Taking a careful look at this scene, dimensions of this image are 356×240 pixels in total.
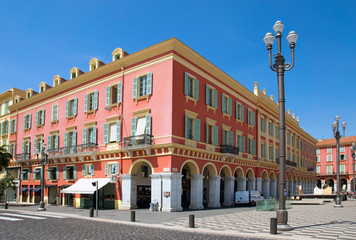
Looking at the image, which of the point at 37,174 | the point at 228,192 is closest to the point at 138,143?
the point at 228,192

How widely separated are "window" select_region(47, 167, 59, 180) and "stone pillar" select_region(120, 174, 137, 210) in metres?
10.5

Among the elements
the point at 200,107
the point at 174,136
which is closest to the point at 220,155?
the point at 200,107

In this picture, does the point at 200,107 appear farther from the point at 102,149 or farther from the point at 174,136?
the point at 102,149

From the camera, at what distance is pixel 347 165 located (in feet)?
253

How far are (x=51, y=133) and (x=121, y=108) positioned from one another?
11.4 metres

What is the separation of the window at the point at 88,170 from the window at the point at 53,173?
4.68 metres

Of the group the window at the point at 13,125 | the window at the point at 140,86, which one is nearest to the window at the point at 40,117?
the window at the point at 13,125

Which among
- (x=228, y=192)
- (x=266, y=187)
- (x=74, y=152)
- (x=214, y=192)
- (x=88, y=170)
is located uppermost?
(x=74, y=152)

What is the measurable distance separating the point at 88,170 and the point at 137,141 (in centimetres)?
745

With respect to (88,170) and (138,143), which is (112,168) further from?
(138,143)

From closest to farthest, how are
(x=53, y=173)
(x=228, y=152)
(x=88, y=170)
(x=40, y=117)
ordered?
(x=88, y=170), (x=228, y=152), (x=53, y=173), (x=40, y=117)

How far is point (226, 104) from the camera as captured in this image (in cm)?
3353

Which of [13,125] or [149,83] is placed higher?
[149,83]

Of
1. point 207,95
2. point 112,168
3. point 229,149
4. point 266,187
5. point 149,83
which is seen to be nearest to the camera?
point 149,83
